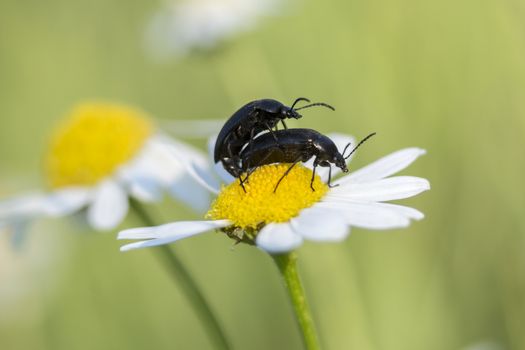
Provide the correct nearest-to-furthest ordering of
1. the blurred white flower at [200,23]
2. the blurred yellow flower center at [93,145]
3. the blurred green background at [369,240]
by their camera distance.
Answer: the blurred yellow flower center at [93,145]
the blurred green background at [369,240]
the blurred white flower at [200,23]

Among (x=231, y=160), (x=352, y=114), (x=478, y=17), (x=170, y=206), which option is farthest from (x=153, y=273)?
(x=231, y=160)

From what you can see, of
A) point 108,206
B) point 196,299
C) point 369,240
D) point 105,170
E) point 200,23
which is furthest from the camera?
point 200,23

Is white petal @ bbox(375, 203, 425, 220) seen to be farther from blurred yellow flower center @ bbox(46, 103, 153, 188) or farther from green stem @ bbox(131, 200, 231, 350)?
blurred yellow flower center @ bbox(46, 103, 153, 188)

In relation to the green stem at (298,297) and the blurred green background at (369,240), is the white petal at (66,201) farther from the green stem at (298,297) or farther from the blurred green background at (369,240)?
the green stem at (298,297)

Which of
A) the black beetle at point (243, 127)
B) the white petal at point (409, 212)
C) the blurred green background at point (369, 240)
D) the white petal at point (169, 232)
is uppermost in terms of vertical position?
the black beetle at point (243, 127)

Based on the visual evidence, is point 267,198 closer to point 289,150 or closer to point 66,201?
point 289,150

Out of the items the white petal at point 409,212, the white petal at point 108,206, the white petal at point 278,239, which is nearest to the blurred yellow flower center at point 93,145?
the white petal at point 108,206

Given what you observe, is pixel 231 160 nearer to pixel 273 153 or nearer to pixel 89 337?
pixel 273 153

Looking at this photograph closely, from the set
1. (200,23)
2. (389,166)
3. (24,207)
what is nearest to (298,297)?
(389,166)
